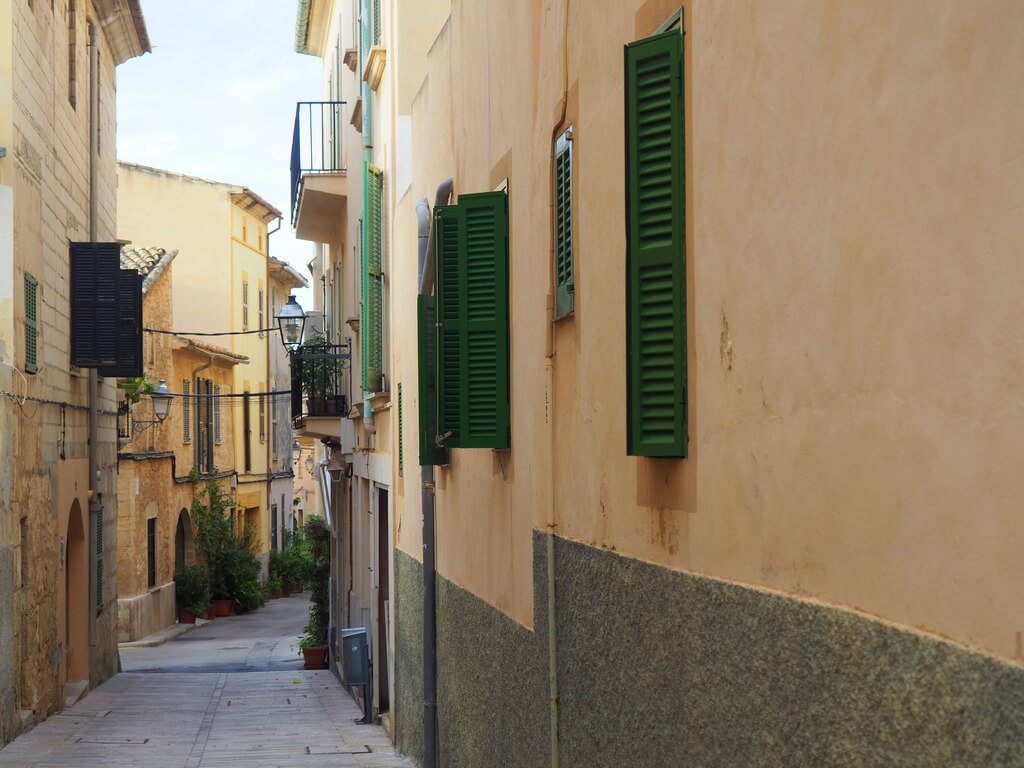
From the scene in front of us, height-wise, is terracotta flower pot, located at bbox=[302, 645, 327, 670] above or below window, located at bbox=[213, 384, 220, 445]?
below

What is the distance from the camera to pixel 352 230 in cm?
1962

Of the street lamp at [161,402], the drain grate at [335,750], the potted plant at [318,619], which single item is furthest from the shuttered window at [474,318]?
the street lamp at [161,402]

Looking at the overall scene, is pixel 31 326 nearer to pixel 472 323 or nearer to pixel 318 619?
pixel 472 323

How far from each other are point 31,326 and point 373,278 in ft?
11.9

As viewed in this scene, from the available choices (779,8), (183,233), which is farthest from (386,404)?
(183,233)

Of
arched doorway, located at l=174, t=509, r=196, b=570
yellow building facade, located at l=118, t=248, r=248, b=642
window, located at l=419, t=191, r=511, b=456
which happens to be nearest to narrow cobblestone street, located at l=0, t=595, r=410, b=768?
yellow building facade, located at l=118, t=248, r=248, b=642

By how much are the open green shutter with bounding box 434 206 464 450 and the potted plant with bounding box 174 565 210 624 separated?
27419mm

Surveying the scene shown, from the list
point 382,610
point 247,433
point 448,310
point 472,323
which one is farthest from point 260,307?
point 472,323

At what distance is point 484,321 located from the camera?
7.94m

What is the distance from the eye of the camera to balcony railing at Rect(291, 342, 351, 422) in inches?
822

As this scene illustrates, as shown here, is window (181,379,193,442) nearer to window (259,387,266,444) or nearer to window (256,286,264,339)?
window (259,387,266,444)

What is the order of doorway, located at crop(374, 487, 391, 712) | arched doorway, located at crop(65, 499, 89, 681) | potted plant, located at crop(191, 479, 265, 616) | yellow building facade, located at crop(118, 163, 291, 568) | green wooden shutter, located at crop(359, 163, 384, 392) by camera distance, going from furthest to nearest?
1. yellow building facade, located at crop(118, 163, 291, 568)
2. potted plant, located at crop(191, 479, 265, 616)
3. arched doorway, located at crop(65, 499, 89, 681)
4. doorway, located at crop(374, 487, 391, 712)
5. green wooden shutter, located at crop(359, 163, 384, 392)

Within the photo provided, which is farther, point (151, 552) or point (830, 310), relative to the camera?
point (151, 552)

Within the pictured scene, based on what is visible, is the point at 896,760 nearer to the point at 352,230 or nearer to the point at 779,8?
the point at 779,8
